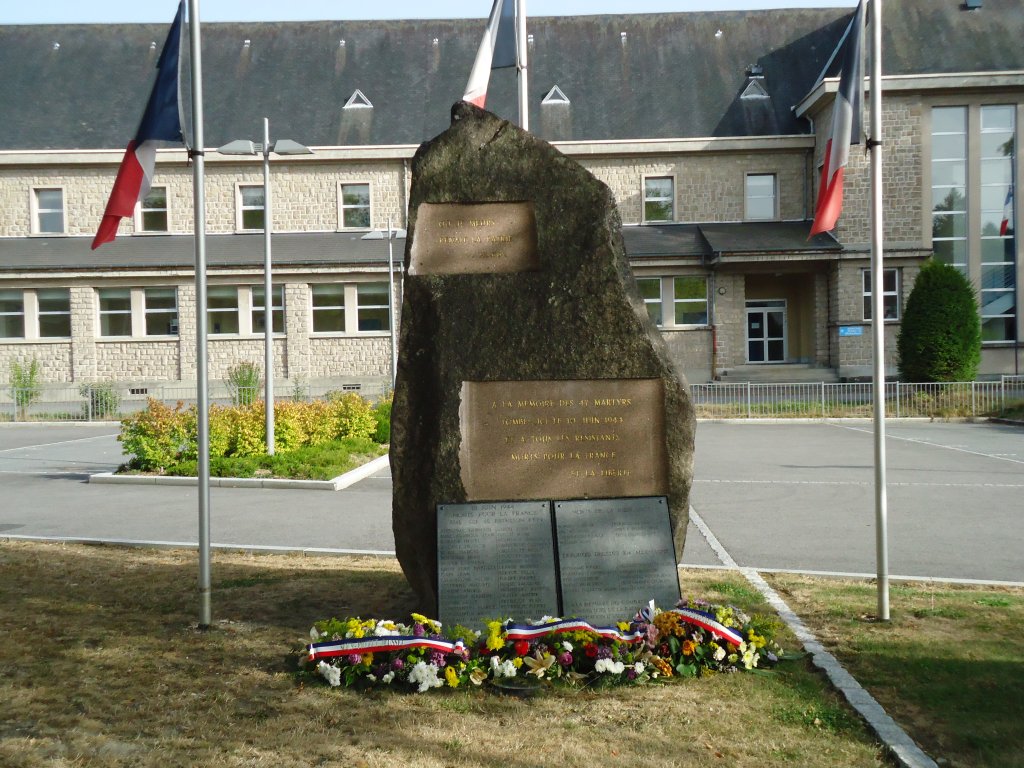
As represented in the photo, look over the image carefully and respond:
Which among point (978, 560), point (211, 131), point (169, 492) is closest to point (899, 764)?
point (978, 560)

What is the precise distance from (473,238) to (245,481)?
876cm

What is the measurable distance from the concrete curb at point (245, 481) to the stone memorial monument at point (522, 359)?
308 inches

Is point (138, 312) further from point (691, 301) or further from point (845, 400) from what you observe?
point (845, 400)

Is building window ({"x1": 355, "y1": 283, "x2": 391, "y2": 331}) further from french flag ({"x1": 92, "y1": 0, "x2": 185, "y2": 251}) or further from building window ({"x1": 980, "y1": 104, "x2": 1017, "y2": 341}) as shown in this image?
french flag ({"x1": 92, "y1": 0, "x2": 185, "y2": 251})

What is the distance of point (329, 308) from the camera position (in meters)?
34.5

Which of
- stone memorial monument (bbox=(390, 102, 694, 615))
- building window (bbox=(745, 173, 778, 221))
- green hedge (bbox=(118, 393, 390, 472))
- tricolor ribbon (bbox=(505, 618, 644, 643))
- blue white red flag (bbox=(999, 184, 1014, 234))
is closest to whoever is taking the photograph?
tricolor ribbon (bbox=(505, 618, 644, 643))

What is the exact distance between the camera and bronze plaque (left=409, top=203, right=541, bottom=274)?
5883 mm

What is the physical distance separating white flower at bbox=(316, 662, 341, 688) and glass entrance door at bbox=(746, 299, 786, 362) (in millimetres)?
32629

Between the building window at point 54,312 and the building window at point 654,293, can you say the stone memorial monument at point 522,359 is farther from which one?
the building window at point 54,312

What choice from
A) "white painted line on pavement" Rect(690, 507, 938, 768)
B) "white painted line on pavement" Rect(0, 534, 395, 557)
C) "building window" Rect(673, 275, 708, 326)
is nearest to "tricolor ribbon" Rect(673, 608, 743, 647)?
"white painted line on pavement" Rect(690, 507, 938, 768)

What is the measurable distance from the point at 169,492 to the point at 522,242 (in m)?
9.16

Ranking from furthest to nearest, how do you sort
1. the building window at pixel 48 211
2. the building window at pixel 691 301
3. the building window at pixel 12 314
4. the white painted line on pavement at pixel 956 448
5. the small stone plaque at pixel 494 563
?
1. the building window at pixel 48 211
2. the building window at pixel 12 314
3. the building window at pixel 691 301
4. the white painted line on pavement at pixel 956 448
5. the small stone plaque at pixel 494 563

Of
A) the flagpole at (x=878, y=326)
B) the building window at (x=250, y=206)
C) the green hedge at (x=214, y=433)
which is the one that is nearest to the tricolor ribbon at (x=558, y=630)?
the flagpole at (x=878, y=326)

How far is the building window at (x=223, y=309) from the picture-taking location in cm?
3450
